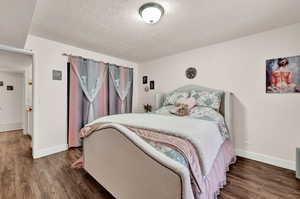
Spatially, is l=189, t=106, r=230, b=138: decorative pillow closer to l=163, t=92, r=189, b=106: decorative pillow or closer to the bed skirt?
the bed skirt

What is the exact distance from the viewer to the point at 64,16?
74.7 inches

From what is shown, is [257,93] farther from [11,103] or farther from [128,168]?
[11,103]

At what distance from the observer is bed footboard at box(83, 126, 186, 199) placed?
0.89 m

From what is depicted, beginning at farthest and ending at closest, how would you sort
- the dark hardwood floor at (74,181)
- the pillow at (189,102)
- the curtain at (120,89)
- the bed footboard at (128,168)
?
1. the curtain at (120,89)
2. the pillow at (189,102)
3. the dark hardwood floor at (74,181)
4. the bed footboard at (128,168)

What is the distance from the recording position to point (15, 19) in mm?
1500

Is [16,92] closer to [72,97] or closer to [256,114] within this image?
[72,97]

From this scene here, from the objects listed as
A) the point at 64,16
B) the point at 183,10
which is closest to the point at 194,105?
the point at 183,10

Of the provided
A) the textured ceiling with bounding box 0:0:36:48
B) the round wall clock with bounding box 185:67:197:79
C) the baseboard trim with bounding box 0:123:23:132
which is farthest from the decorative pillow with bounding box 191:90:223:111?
the baseboard trim with bounding box 0:123:23:132

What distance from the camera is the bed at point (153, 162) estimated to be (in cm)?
89

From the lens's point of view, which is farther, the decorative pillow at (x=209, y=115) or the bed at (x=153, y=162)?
the decorative pillow at (x=209, y=115)

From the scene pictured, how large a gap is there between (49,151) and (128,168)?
2.29m

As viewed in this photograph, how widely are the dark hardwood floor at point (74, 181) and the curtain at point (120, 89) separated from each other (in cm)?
165

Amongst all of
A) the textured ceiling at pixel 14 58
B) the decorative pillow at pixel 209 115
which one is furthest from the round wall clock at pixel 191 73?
the textured ceiling at pixel 14 58

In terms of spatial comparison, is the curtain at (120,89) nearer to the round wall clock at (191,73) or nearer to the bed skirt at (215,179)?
the round wall clock at (191,73)
